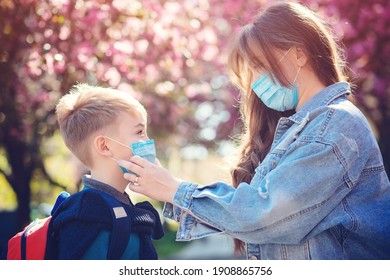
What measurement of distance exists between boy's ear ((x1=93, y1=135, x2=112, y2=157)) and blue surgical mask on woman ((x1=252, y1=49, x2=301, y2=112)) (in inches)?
28.4

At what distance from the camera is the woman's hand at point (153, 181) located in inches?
103

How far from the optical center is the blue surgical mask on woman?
2.85 meters

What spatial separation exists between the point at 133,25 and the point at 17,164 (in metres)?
2.52

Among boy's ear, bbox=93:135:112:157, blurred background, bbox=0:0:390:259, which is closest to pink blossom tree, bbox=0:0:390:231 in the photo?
blurred background, bbox=0:0:390:259

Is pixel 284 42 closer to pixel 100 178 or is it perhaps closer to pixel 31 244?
pixel 100 178

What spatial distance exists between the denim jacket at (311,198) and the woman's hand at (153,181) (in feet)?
0.14

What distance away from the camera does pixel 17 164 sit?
6852mm

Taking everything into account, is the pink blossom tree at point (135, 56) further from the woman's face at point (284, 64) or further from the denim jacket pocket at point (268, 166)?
the denim jacket pocket at point (268, 166)

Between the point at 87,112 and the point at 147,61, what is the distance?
2.84 meters

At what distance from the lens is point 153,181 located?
104 inches

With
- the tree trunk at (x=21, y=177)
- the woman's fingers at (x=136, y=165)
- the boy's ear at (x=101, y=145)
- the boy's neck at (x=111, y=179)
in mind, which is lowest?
the tree trunk at (x=21, y=177)

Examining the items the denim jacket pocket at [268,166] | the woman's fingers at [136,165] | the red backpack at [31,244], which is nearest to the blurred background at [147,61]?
the denim jacket pocket at [268,166]
